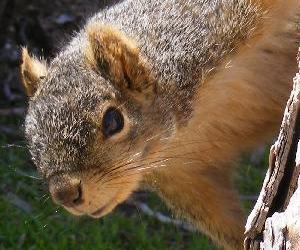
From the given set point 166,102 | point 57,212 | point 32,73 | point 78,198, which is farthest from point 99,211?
point 57,212

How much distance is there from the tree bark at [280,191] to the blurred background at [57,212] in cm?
116

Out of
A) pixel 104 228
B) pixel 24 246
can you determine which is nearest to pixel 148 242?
pixel 104 228

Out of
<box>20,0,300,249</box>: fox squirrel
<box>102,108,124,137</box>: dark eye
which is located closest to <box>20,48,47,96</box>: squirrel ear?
<box>20,0,300,249</box>: fox squirrel

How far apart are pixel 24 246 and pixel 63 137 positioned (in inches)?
68.1

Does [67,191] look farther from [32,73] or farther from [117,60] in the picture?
[32,73]

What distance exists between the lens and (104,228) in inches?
184

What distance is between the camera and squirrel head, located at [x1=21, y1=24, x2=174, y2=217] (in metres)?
2.96

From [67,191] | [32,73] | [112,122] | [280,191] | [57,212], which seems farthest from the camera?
[57,212]

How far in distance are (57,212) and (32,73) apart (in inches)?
52.7

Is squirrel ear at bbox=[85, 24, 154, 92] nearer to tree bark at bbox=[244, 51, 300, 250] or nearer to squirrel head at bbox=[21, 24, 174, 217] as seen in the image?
squirrel head at bbox=[21, 24, 174, 217]

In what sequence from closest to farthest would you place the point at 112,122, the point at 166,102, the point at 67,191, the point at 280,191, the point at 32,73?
the point at 280,191 → the point at 67,191 → the point at 112,122 → the point at 166,102 → the point at 32,73

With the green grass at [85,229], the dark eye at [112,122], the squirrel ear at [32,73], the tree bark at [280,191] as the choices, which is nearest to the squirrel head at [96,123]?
the dark eye at [112,122]

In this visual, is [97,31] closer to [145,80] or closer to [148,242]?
[145,80]

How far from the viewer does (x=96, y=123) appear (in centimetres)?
299
